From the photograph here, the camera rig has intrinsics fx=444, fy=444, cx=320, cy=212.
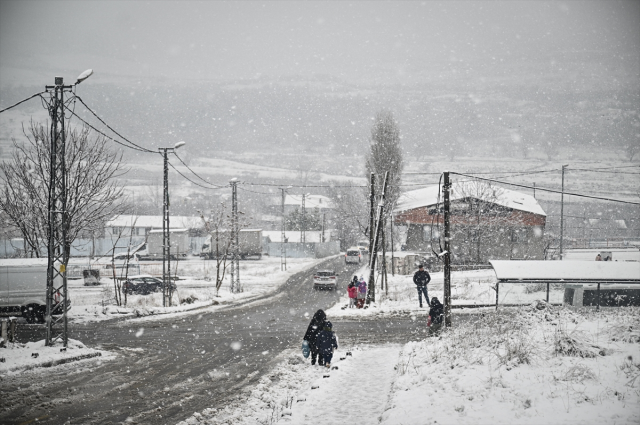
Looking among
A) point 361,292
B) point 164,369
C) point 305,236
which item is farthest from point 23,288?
point 305,236

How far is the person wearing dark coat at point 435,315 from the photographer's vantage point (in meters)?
17.2

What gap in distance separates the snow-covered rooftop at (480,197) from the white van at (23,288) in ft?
120

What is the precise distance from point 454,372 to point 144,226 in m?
A: 87.2

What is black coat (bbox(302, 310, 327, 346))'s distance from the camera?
13039 mm

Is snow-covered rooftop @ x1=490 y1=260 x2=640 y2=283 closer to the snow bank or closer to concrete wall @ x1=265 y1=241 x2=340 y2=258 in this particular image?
the snow bank

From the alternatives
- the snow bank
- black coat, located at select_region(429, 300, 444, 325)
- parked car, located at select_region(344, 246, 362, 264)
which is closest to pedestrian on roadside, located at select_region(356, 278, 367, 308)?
black coat, located at select_region(429, 300, 444, 325)

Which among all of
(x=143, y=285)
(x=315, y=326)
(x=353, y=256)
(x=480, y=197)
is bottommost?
(x=143, y=285)

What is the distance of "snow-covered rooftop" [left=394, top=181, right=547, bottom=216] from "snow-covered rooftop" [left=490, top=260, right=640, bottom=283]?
22781 mm

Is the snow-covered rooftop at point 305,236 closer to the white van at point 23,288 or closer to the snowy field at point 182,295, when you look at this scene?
the snowy field at point 182,295

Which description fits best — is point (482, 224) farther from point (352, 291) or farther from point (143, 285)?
point (143, 285)

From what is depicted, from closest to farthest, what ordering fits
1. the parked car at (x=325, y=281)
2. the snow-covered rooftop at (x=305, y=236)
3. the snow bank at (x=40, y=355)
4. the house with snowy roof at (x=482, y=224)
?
1. the snow bank at (x=40, y=355)
2. the parked car at (x=325, y=281)
3. the house with snowy roof at (x=482, y=224)
4. the snow-covered rooftop at (x=305, y=236)

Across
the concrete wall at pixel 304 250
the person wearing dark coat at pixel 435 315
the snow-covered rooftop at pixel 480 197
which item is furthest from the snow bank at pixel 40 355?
the concrete wall at pixel 304 250

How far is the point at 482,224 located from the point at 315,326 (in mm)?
35862

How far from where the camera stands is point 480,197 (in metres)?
46.3
